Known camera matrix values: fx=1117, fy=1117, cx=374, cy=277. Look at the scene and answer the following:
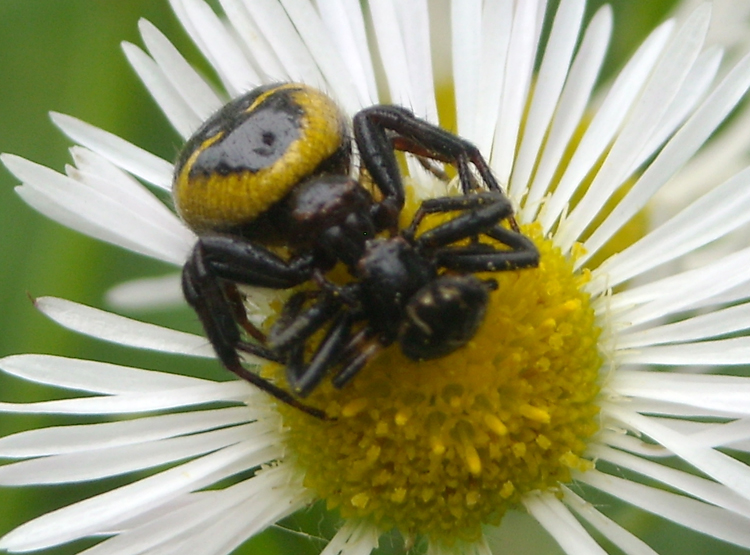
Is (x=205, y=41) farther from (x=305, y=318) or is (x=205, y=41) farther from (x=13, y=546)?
(x=13, y=546)

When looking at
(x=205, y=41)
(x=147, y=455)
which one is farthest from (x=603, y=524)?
(x=205, y=41)

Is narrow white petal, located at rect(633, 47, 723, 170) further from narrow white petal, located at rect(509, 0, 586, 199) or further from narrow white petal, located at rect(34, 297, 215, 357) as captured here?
narrow white petal, located at rect(34, 297, 215, 357)

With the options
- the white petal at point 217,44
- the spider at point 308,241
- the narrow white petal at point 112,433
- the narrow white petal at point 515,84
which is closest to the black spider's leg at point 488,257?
Result: the spider at point 308,241

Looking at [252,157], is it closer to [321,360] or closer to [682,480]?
[321,360]

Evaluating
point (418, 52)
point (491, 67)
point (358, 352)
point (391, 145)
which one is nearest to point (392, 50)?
point (418, 52)

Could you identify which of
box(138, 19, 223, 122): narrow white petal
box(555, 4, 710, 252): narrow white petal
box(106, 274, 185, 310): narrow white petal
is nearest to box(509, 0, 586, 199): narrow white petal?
box(555, 4, 710, 252): narrow white petal

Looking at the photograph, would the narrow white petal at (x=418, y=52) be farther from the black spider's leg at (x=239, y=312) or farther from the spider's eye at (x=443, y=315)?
the spider's eye at (x=443, y=315)

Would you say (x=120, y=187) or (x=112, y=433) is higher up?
(x=120, y=187)
